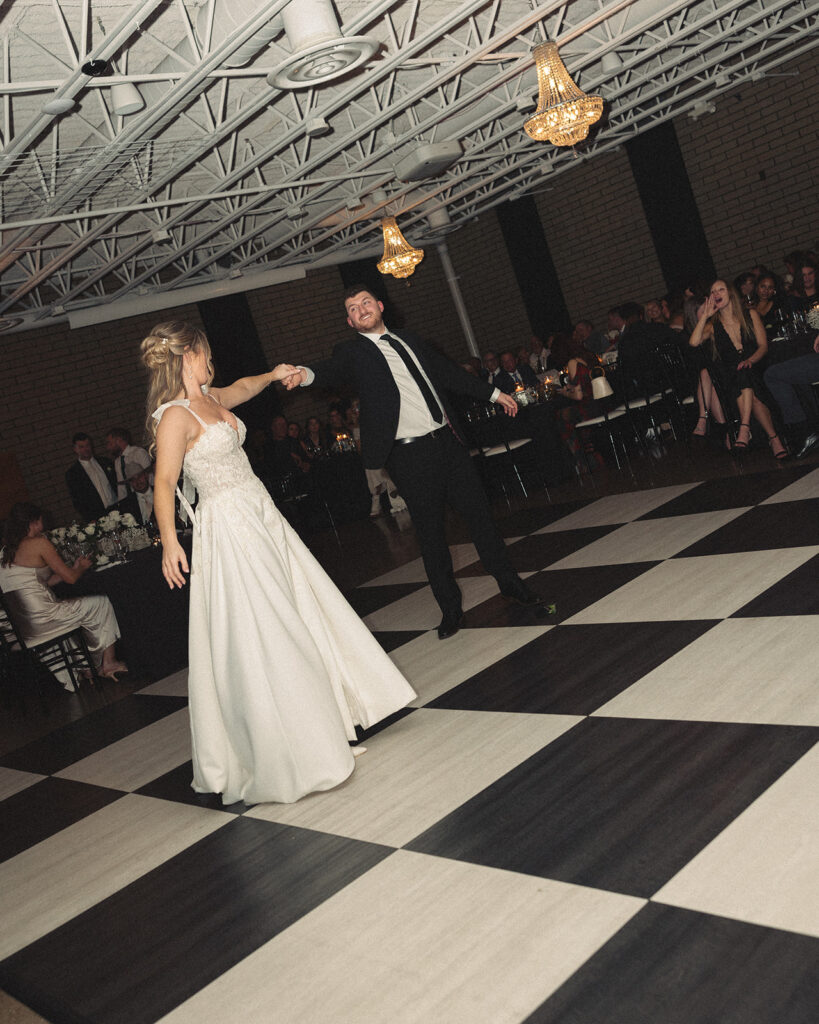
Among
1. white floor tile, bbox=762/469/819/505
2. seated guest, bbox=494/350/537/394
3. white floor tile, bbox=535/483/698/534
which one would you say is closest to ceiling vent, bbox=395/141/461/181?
seated guest, bbox=494/350/537/394

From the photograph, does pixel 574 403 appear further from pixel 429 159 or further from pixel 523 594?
pixel 523 594

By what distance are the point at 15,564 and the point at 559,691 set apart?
399 cm

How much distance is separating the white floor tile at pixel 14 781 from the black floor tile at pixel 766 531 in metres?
2.91

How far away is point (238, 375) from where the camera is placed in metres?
13.0

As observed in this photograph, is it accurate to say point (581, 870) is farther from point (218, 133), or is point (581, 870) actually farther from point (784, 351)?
point (218, 133)

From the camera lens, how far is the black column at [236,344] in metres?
12.8

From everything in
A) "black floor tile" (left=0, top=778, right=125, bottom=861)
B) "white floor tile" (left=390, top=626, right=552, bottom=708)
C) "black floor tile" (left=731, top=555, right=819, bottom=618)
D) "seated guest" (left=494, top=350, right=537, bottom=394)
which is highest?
"seated guest" (left=494, top=350, right=537, bottom=394)

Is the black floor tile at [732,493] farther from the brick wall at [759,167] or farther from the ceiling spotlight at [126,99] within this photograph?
the brick wall at [759,167]

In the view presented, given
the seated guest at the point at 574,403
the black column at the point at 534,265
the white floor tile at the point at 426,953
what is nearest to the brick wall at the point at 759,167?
the black column at the point at 534,265

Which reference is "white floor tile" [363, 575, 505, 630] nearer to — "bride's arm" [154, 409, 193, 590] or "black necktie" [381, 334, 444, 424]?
"black necktie" [381, 334, 444, 424]

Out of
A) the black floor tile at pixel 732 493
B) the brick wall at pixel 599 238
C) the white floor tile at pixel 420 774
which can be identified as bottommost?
the white floor tile at pixel 420 774

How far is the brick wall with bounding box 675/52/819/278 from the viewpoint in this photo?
10.9m

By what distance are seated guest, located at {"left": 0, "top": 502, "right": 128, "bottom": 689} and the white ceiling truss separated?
2.65 metres

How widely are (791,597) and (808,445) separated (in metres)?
2.63
